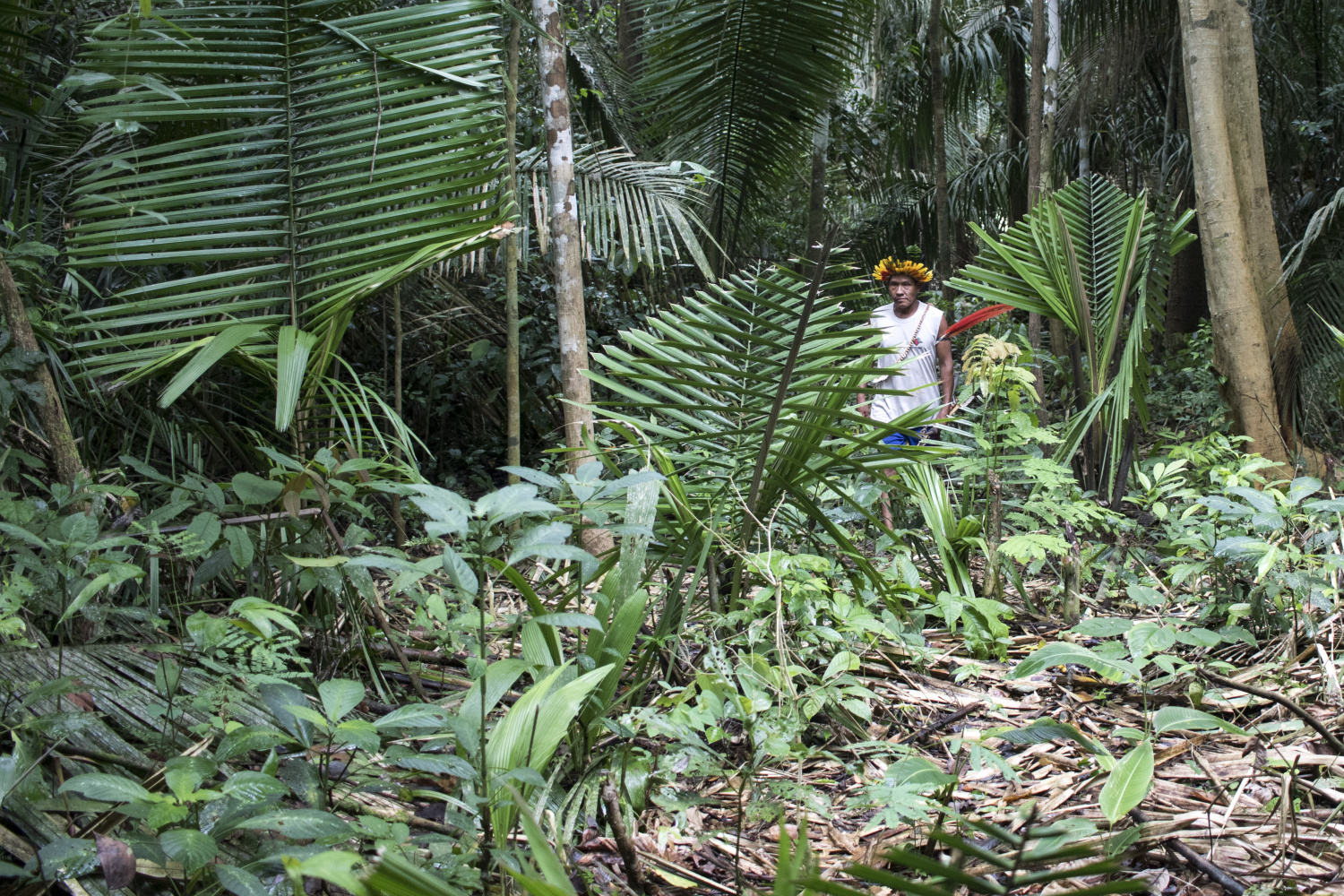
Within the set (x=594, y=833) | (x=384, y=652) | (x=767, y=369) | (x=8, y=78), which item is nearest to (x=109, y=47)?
(x=8, y=78)

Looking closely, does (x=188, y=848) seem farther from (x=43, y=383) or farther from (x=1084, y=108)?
(x=1084, y=108)

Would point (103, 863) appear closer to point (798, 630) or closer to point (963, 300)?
point (798, 630)

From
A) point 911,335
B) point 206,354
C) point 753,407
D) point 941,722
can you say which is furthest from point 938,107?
point 206,354

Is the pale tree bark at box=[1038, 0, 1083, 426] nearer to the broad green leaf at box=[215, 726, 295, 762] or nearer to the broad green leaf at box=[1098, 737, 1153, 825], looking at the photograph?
the broad green leaf at box=[1098, 737, 1153, 825]

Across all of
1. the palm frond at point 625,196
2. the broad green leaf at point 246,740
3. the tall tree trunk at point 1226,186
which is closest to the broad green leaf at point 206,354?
the broad green leaf at point 246,740

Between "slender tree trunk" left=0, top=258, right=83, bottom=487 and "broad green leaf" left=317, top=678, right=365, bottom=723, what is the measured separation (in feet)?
2.75

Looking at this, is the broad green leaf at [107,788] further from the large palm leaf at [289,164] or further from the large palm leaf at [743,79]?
the large palm leaf at [743,79]

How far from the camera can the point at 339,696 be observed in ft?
4.04

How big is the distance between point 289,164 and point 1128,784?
2.15 meters

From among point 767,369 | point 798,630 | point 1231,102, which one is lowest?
point 798,630

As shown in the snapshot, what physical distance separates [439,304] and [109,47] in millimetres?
2768

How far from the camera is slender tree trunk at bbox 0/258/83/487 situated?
66.5 inches

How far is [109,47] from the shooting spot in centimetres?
199

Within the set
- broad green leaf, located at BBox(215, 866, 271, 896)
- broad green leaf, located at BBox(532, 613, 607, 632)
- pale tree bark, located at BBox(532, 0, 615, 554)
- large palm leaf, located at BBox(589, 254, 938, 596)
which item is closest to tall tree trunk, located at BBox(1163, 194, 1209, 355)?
pale tree bark, located at BBox(532, 0, 615, 554)
